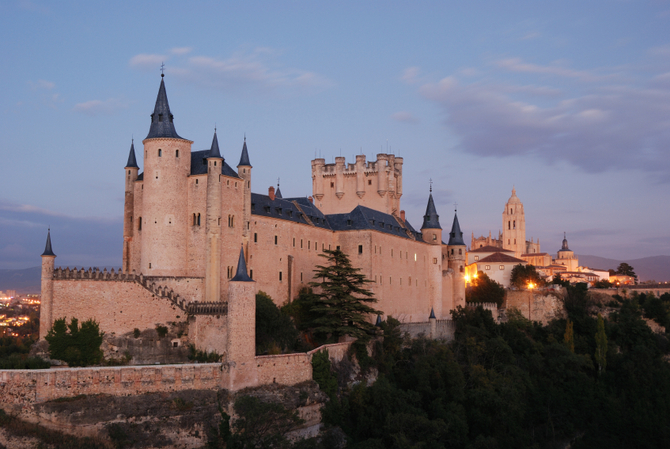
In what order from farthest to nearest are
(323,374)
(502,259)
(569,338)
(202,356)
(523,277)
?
(502,259), (523,277), (569,338), (323,374), (202,356)

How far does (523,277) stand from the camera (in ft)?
286

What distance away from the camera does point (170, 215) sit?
47.6m

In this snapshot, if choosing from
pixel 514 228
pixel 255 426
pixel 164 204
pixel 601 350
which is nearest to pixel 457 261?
pixel 601 350

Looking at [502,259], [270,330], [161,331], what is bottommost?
[270,330]

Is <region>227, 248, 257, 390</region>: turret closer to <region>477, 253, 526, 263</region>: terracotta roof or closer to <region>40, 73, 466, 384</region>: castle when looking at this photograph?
<region>40, 73, 466, 384</region>: castle

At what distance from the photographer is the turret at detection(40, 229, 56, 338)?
41.8 metres

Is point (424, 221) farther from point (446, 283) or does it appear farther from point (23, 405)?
point (23, 405)

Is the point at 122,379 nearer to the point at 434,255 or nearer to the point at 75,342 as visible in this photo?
the point at 75,342

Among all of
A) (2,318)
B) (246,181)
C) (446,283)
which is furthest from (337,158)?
(2,318)

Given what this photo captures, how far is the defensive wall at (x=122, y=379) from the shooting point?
33094 millimetres

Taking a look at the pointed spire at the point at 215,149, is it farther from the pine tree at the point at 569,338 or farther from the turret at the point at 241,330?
the pine tree at the point at 569,338

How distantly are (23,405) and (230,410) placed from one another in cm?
1009

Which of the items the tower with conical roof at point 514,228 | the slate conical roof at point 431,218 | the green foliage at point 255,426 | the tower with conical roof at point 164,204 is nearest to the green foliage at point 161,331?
the tower with conical roof at point 164,204

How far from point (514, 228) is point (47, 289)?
379 ft
